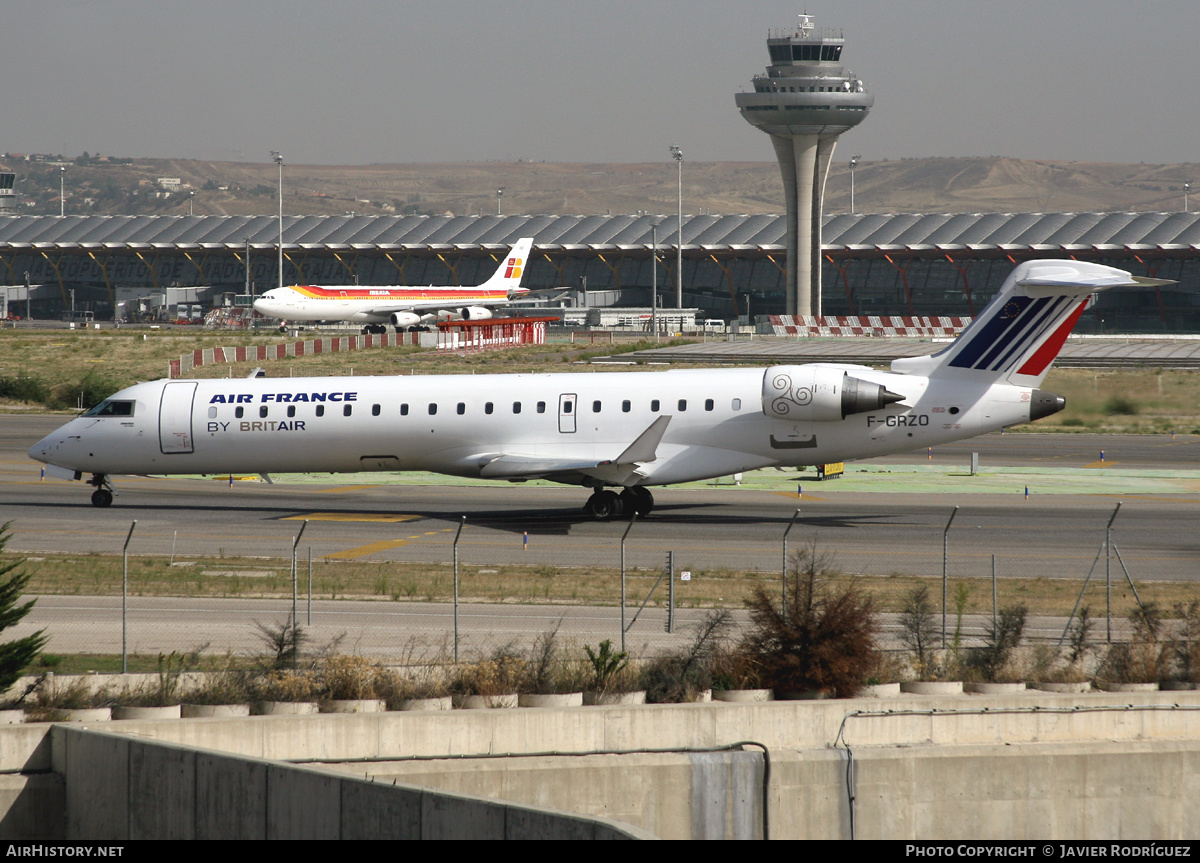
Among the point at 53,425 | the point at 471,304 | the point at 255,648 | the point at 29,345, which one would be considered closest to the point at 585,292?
the point at 471,304

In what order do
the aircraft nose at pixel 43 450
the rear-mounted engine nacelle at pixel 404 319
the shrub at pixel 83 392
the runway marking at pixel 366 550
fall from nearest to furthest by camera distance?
the runway marking at pixel 366 550, the aircraft nose at pixel 43 450, the shrub at pixel 83 392, the rear-mounted engine nacelle at pixel 404 319

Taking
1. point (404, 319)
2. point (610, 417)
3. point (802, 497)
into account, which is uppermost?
A: point (404, 319)

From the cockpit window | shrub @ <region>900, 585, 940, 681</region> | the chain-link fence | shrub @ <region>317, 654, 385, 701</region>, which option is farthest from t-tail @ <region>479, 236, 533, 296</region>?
shrub @ <region>317, 654, 385, 701</region>

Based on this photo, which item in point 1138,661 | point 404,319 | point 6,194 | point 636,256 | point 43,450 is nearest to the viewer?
point 1138,661

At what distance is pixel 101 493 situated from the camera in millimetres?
33531

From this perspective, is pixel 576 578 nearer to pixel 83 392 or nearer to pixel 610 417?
pixel 610 417

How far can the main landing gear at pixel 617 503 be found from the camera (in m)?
31.2

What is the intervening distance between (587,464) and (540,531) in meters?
1.93

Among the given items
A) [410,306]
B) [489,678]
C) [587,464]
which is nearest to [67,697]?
[489,678]

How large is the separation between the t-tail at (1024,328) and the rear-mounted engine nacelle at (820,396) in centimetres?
211

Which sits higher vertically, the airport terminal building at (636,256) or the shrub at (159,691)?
the airport terminal building at (636,256)

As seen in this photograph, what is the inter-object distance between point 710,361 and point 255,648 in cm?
5440

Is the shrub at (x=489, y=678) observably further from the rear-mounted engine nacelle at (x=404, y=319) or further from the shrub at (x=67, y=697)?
the rear-mounted engine nacelle at (x=404, y=319)

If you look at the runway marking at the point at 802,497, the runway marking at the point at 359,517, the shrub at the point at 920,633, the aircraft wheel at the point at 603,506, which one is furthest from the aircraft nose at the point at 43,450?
the shrub at the point at 920,633
